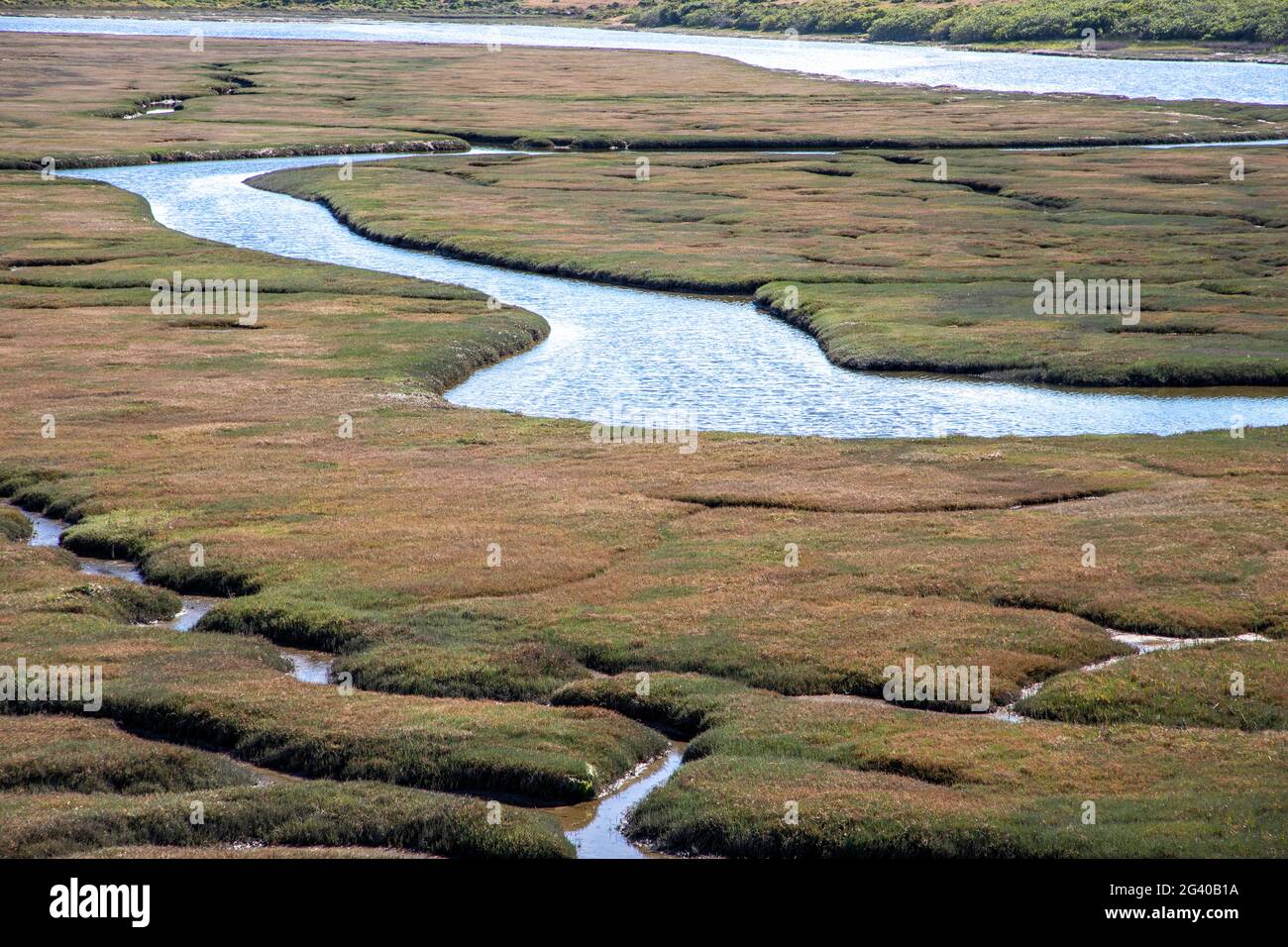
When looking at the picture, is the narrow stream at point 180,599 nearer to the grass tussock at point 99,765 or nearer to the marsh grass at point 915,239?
the grass tussock at point 99,765

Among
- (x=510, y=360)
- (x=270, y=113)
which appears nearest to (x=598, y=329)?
(x=510, y=360)

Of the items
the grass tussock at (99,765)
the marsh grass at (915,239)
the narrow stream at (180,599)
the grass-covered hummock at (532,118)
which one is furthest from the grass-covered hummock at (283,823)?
the grass-covered hummock at (532,118)

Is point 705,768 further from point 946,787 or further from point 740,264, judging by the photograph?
point 740,264

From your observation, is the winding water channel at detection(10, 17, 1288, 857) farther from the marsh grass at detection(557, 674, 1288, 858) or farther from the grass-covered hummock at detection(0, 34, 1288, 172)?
the grass-covered hummock at detection(0, 34, 1288, 172)

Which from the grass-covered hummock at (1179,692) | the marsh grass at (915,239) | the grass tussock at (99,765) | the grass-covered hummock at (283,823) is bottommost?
the grass tussock at (99,765)

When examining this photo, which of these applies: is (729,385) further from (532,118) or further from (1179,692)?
(532,118)
